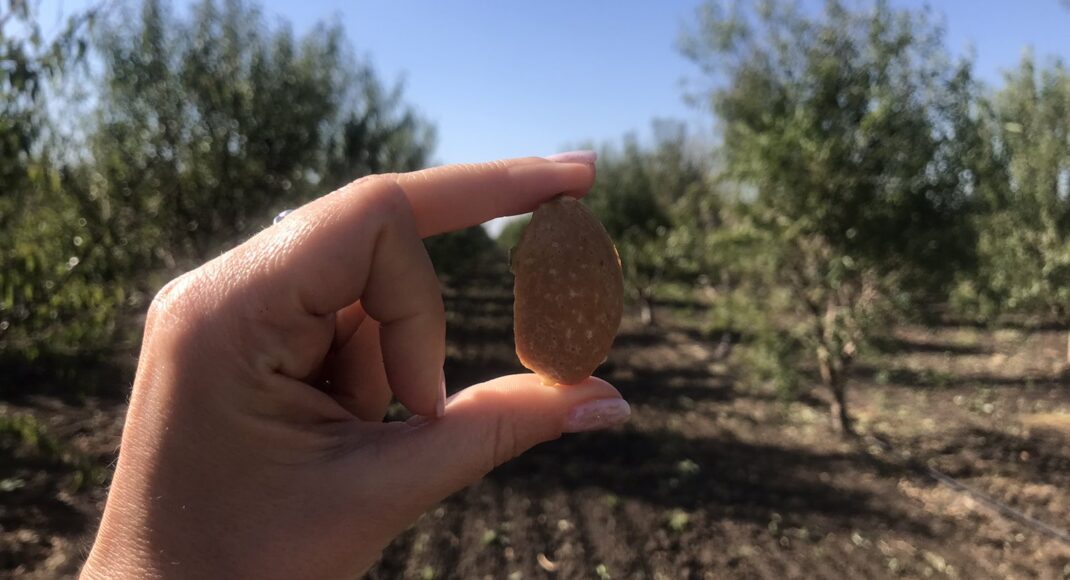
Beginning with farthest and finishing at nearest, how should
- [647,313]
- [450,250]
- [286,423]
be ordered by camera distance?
[450,250]
[647,313]
[286,423]

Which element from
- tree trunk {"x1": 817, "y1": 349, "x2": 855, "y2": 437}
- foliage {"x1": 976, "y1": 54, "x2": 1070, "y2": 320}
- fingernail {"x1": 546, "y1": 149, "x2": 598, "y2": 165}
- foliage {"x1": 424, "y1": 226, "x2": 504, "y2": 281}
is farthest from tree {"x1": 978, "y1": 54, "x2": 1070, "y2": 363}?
fingernail {"x1": 546, "y1": 149, "x2": 598, "y2": 165}

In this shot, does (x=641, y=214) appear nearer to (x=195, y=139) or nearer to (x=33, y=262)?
(x=195, y=139)

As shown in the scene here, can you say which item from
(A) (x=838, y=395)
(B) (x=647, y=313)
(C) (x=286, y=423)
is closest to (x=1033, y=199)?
(A) (x=838, y=395)

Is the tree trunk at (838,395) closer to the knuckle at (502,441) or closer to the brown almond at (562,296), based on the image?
the brown almond at (562,296)

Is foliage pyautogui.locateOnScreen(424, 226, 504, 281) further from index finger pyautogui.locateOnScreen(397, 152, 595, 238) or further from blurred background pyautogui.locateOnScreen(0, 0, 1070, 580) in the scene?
index finger pyautogui.locateOnScreen(397, 152, 595, 238)

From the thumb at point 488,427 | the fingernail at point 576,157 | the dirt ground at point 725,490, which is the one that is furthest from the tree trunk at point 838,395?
the thumb at point 488,427
